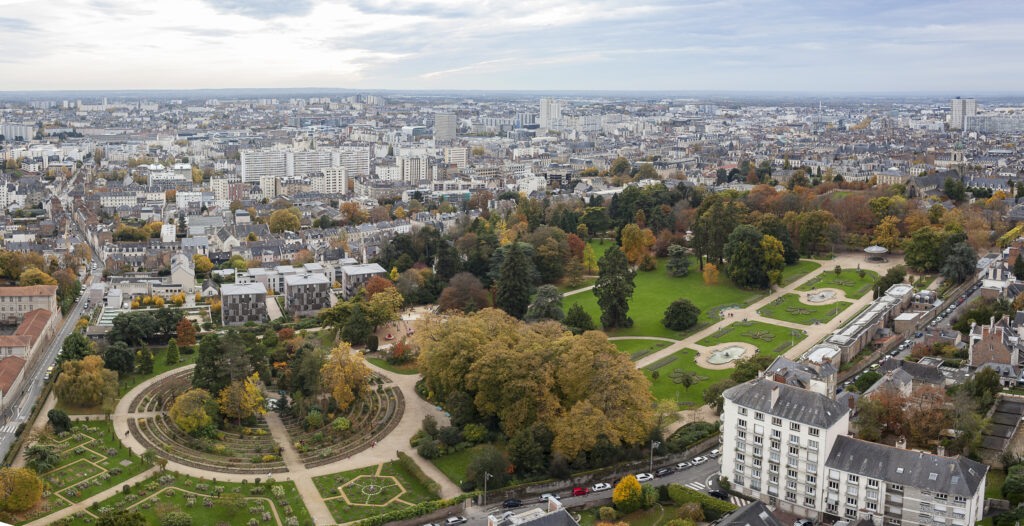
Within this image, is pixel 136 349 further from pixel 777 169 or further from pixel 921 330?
pixel 777 169

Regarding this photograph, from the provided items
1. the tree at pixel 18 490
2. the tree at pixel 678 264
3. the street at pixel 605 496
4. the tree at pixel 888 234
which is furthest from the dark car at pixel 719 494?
the tree at pixel 888 234

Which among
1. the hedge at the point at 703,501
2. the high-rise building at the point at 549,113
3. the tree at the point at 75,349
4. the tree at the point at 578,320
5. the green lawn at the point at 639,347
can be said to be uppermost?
the high-rise building at the point at 549,113

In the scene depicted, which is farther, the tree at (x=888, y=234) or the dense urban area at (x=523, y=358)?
the tree at (x=888, y=234)

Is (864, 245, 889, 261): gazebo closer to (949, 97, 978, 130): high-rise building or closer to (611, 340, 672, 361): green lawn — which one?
(611, 340, 672, 361): green lawn

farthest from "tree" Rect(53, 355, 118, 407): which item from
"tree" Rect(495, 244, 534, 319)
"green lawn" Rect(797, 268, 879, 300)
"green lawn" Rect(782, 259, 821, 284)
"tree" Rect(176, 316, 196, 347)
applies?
"green lawn" Rect(782, 259, 821, 284)

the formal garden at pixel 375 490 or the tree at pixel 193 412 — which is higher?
the tree at pixel 193 412

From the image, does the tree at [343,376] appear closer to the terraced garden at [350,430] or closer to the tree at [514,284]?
the terraced garden at [350,430]
